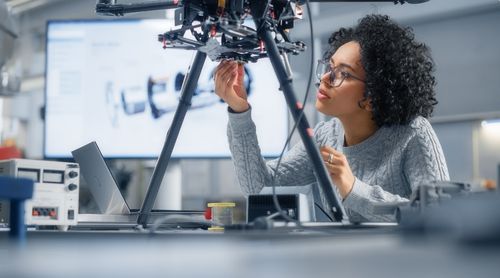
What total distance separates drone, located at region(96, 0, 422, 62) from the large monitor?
98 cm

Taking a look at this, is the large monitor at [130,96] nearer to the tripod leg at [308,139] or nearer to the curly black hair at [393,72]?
the curly black hair at [393,72]

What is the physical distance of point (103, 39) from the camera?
1949 millimetres

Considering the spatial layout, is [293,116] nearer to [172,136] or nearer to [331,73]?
[172,136]

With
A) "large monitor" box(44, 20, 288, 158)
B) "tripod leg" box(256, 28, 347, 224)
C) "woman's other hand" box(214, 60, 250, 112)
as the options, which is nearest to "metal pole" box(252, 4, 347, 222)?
"tripod leg" box(256, 28, 347, 224)

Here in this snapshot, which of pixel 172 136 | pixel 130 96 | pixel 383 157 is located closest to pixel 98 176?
pixel 172 136

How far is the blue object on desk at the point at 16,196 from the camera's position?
47cm

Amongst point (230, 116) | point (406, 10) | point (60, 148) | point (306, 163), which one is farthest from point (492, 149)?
point (60, 148)

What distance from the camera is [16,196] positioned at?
1.58 feet

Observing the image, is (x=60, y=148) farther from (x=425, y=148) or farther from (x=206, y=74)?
(x=425, y=148)

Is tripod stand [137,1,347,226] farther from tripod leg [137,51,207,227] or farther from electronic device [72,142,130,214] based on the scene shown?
electronic device [72,142,130,214]

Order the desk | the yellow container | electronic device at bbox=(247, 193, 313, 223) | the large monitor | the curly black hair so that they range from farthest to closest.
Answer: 1. the large monitor
2. the curly black hair
3. the yellow container
4. electronic device at bbox=(247, 193, 313, 223)
5. the desk

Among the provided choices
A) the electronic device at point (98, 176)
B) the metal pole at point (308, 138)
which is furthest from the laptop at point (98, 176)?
the metal pole at point (308, 138)

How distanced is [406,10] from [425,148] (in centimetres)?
179

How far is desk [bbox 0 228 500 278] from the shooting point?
1.11ft
